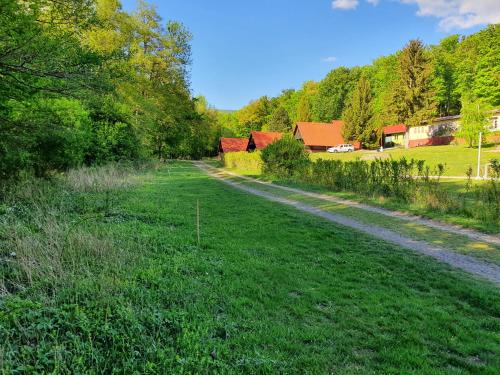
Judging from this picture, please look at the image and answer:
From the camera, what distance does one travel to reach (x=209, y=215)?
11.1 meters

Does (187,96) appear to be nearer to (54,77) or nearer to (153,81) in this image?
(153,81)

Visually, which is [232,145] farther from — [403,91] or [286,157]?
[286,157]

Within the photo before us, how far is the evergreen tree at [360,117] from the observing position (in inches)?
2254

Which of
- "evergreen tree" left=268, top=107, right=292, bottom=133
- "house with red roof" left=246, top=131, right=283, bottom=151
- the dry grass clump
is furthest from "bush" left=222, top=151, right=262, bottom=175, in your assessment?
"evergreen tree" left=268, top=107, right=292, bottom=133

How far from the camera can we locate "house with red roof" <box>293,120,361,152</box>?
64.8 meters

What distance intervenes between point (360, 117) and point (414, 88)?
345 inches

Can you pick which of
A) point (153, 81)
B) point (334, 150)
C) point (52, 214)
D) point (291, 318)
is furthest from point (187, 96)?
point (291, 318)

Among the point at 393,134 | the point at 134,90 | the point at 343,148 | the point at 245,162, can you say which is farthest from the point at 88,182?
the point at 393,134

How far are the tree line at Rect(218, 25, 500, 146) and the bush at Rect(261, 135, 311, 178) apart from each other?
77.6 feet

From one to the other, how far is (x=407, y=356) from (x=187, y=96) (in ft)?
148

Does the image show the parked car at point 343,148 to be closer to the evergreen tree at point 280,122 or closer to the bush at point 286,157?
the evergreen tree at point 280,122

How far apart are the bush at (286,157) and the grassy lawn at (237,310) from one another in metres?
18.3

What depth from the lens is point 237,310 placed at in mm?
4445

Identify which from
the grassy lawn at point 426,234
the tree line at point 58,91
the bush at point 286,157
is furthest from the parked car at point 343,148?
the grassy lawn at point 426,234
